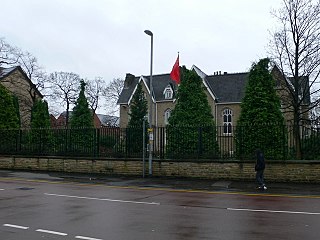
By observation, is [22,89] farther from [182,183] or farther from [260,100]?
[182,183]

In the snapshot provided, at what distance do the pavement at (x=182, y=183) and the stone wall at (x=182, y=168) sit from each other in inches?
18.6

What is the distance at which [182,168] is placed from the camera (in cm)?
1992

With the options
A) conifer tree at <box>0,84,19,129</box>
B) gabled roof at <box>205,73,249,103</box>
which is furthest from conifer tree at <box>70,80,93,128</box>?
gabled roof at <box>205,73,249,103</box>

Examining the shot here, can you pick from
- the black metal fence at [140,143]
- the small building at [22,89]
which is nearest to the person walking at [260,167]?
the black metal fence at [140,143]

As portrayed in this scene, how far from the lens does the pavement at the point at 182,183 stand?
51.1 ft

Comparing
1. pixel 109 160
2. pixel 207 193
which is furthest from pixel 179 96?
pixel 207 193

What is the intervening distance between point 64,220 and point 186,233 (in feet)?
10.4

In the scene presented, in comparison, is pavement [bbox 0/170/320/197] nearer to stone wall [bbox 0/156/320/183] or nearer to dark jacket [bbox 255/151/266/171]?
stone wall [bbox 0/156/320/183]

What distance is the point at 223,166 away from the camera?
1894 cm

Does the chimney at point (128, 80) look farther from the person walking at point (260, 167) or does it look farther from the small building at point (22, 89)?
the person walking at point (260, 167)

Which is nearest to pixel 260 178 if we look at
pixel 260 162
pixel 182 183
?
pixel 260 162

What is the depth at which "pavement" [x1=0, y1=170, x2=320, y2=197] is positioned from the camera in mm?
15562

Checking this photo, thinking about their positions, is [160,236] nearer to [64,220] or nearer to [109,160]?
[64,220]

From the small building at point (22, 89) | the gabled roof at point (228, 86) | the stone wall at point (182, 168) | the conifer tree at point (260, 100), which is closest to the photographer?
the stone wall at point (182, 168)
